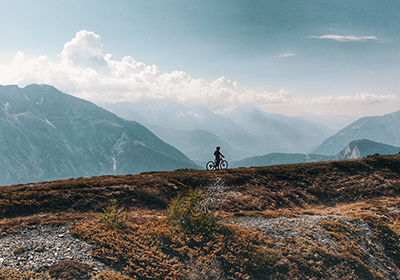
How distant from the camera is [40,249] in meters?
14.9

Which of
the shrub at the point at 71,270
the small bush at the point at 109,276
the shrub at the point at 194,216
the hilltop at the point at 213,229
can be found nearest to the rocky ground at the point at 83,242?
the hilltop at the point at 213,229

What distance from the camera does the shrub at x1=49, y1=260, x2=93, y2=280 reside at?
41.2 feet

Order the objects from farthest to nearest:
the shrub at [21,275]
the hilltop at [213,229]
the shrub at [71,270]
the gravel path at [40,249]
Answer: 1. the hilltop at [213,229]
2. the gravel path at [40,249]
3. the shrub at [71,270]
4. the shrub at [21,275]

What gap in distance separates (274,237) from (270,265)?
11.8 feet

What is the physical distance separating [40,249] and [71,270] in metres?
3.58

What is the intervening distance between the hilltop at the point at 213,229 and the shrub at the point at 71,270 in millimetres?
975

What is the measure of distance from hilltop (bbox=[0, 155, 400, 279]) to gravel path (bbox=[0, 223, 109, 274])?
46 cm

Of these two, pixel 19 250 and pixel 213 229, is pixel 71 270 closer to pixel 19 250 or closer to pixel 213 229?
pixel 19 250

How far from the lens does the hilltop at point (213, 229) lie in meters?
15.6

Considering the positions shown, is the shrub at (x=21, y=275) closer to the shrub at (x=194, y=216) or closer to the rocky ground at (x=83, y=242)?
the rocky ground at (x=83, y=242)

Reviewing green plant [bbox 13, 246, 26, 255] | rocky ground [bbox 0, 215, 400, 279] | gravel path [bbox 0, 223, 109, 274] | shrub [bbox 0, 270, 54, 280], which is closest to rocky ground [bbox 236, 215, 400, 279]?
rocky ground [bbox 0, 215, 400, 279]

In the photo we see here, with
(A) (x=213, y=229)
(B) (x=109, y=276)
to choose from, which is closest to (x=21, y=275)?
(B) (x=109, y=276)

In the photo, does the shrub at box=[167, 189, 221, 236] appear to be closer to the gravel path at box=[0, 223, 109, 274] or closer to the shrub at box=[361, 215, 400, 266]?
the gravel path at box=[0, 223, 109, 274]

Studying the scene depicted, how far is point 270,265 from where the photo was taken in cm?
1648
